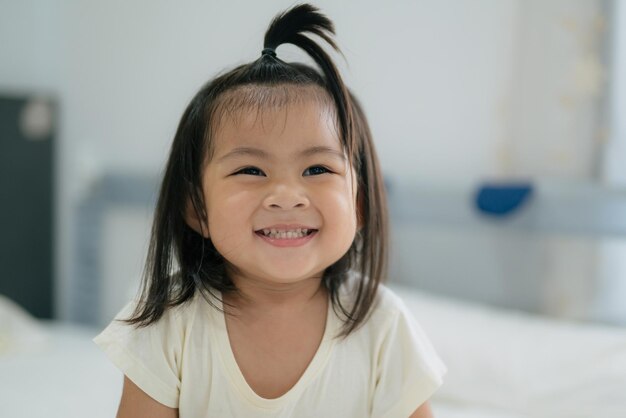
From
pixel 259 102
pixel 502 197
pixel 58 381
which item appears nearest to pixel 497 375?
pixel 502 197

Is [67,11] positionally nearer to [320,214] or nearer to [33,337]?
[33,337]

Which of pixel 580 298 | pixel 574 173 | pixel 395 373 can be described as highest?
pixel 574 173

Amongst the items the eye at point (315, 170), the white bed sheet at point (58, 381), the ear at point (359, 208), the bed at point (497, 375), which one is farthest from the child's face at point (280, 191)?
the white bed sheet at point (58, 381)

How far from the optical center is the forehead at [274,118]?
32.8 inches

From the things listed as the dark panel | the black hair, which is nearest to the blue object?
the black hair

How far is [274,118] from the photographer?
835 mm

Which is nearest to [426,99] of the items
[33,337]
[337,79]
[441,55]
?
[441,55]

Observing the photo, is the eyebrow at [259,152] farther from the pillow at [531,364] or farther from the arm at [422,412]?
the pillow at [531,364]

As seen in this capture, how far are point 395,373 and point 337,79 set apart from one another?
417 mm

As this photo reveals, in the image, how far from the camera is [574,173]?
1.71 m

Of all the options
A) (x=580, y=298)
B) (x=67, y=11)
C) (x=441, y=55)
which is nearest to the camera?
(x=580, y=298)

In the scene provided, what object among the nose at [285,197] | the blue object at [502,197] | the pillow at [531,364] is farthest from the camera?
the blue object at [502,197]

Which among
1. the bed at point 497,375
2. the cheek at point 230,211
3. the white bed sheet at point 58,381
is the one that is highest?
the cheek at point 230,211

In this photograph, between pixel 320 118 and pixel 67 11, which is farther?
pixel 67 11
